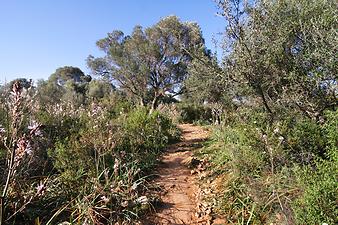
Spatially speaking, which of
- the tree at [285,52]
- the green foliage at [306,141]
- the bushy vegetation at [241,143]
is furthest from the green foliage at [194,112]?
the green foliage at [306,141]

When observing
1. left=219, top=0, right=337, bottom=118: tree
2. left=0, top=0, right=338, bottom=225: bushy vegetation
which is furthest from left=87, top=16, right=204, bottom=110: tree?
left=219, top=0, right=337, bottom=118: tree

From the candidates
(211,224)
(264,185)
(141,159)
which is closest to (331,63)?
(264,185)

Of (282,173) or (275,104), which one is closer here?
(282,173)

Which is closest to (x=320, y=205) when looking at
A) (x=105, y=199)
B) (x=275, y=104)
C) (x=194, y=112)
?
(x=105, y=199)

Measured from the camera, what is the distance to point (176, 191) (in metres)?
5.63

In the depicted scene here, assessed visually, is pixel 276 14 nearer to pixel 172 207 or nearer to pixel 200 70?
pixel 200 70

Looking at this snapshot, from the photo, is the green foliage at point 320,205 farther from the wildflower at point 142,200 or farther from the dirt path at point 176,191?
the wildflower at point 142,200

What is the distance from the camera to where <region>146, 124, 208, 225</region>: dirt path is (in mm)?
4641

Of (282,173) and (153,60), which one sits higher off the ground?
(153,60)

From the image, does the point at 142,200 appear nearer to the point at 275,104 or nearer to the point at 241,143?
the point at 241,143

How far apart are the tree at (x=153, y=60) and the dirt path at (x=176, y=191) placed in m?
16.8

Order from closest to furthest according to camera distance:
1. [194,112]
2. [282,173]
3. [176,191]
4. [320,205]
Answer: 1. [320,205]
2. [282,173]
3. [176,191]
4. [194,112]

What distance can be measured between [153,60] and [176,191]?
66.1ft

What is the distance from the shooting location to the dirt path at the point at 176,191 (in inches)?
183
